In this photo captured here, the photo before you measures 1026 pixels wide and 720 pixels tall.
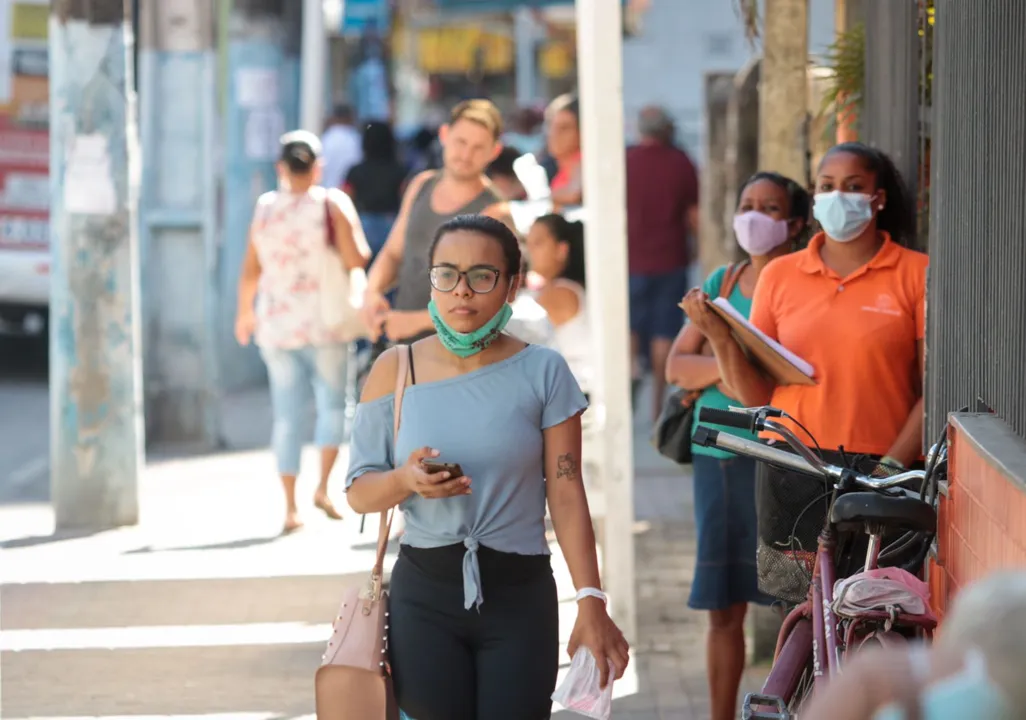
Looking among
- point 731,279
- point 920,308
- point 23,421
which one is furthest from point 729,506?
point 23,421

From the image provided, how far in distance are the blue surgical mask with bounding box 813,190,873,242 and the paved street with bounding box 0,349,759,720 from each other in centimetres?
198

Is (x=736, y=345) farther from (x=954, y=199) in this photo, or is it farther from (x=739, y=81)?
(x=739, y=81)

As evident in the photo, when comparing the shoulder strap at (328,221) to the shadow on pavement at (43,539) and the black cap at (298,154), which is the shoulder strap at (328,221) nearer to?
the black cap at (298,154)

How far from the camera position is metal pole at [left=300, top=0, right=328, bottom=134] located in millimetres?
17469

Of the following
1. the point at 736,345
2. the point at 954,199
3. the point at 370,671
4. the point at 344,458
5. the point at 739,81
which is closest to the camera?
the point at 370,671

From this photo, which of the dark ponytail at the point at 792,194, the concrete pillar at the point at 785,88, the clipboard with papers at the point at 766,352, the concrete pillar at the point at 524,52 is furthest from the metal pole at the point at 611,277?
the concrete pillar at the point at 524,52

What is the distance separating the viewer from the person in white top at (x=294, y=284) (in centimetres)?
923

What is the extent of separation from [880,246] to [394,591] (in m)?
1.78

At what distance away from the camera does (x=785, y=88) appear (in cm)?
734

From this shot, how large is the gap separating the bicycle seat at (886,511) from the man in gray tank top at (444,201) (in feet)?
12.8

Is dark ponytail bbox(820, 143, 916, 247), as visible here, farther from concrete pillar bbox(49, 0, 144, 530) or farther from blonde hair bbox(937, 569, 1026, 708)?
concrete pillar bbox(49, 0, 144, 530)

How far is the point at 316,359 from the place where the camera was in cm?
945

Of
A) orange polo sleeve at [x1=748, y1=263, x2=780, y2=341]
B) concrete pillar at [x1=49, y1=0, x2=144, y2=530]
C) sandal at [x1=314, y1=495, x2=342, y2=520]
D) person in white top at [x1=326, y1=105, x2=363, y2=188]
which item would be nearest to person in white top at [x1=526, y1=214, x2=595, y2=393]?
sandal at [x1=314, y1=495, x2=342, y2=520]

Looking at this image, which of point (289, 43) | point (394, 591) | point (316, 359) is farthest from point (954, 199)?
point (289, 43)
